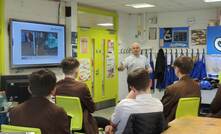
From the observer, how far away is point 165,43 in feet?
29.2

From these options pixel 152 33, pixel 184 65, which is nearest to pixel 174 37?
pixel 152 33

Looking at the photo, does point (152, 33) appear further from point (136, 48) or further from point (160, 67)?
point (136, 48)

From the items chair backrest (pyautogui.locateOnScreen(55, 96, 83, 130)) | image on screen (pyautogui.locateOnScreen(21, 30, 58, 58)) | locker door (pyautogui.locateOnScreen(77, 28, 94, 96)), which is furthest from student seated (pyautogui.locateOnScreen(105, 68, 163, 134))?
locker door (pyautogui.locateOnScreen(77, 28, 94, 96))

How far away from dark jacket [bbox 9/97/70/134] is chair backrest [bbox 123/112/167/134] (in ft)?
1.58

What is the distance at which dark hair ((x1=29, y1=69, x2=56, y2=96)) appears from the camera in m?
2.21

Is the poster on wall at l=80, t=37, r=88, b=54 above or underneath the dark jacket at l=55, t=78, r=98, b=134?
above

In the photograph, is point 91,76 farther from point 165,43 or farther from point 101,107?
point 165,43

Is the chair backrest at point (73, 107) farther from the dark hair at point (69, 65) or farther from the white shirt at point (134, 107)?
the white shirt at point (134, 107)

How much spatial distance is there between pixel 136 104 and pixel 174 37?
6645mm

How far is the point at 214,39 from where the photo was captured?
771 centimetres

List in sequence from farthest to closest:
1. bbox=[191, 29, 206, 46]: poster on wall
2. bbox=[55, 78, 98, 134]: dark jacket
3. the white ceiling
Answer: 1. bbox=[191, 29, 206, 46]: poster on wall
2. the white ceiling
3. bbox=[55, 78, 98, 134]: dark jacket

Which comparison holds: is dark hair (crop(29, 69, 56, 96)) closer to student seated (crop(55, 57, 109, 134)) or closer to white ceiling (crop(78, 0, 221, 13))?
student seated (crop(55, 57, 109, 134))

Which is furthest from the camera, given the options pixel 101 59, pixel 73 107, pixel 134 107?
pixel 101 59

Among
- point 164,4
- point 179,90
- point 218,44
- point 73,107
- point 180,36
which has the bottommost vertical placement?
point 73,107
